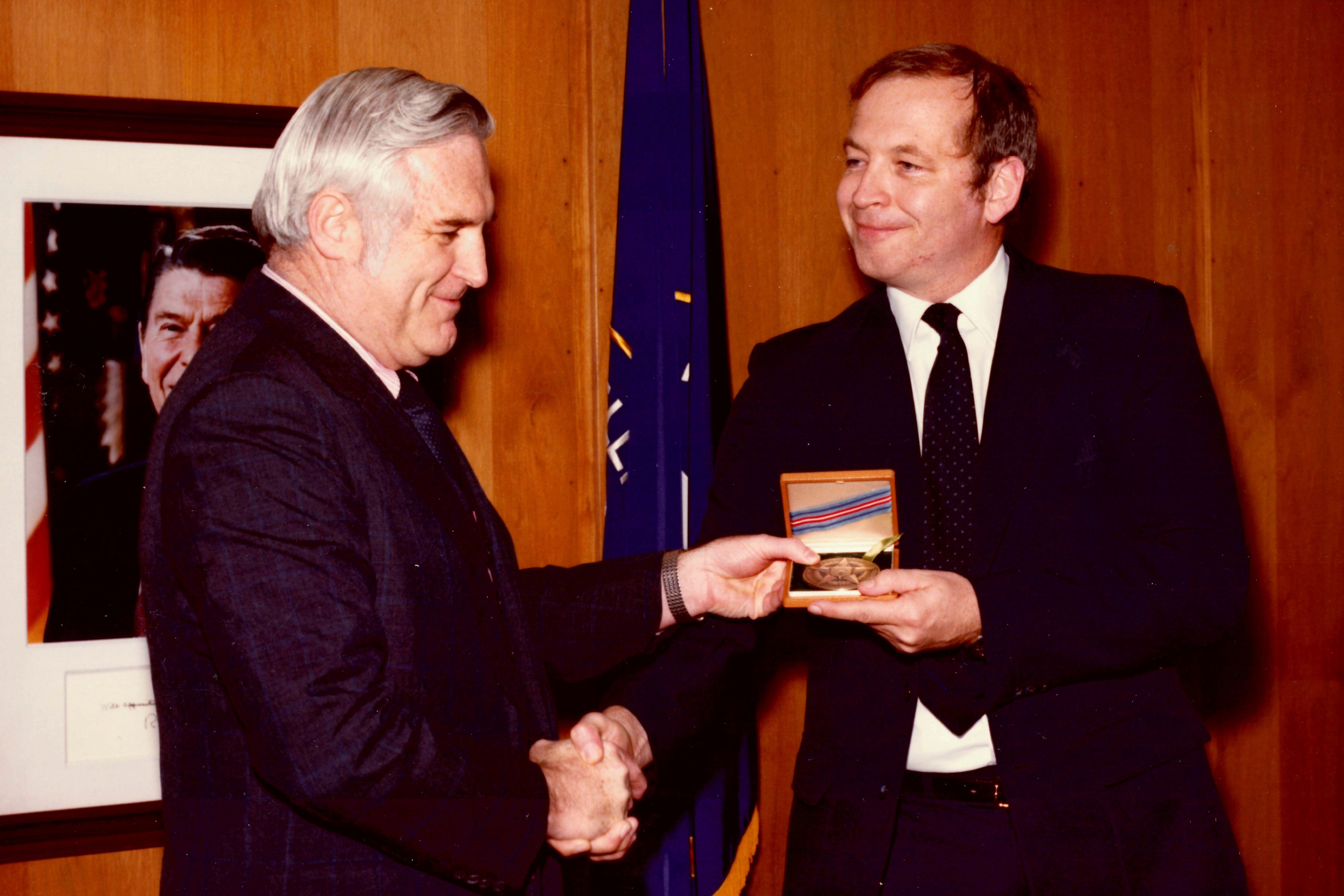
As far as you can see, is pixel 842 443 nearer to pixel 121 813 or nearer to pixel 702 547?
pixel 702 547

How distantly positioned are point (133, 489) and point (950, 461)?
6.22ft

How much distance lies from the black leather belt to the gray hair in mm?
1336

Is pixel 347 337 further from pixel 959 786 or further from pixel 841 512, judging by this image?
pixel 959 786

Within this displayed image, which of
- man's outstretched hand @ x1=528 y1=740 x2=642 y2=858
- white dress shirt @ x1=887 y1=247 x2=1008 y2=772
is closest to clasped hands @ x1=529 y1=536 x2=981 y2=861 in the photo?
man's outstretched hand @ x1=528 y1=740 x2=642 y2=858

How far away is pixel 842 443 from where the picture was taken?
2055 millimetres

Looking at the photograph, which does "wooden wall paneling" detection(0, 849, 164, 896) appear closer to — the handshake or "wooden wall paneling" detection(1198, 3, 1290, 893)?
the handshake

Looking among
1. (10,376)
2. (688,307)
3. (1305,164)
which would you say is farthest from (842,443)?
(1305,164)

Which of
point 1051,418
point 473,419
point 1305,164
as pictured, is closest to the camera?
point 1051,418

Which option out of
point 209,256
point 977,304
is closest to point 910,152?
point 977,304

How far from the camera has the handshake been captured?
1.71 m

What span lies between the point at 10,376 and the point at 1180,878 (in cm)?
A: 266

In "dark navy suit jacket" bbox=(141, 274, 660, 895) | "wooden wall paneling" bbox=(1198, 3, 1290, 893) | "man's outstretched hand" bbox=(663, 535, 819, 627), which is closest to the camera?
"dark navy suit jacket" bbox=(141, 274, 660, 895)

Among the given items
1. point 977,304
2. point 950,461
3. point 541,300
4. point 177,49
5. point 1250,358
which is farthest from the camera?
point 1250,358

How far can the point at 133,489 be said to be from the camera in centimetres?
247
